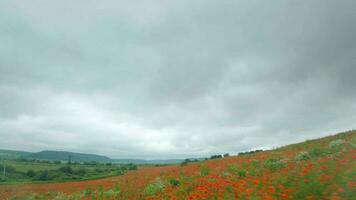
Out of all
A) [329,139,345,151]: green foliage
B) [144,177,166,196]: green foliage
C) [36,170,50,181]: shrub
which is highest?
[329,139,345,151]: green foliage

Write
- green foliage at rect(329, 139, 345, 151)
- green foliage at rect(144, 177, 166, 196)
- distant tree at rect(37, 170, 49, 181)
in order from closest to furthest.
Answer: green foliage at rect(144, 177, 166, 196) → green foliage at rect(329, 139, 345, 151) → distant tree at rect(37, 170, 49, 181)

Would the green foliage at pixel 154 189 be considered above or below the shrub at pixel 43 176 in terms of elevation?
above

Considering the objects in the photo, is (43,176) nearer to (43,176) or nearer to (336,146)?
(43,176)

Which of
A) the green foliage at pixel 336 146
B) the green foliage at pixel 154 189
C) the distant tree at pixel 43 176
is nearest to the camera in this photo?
the green foliage at pixel 154 189

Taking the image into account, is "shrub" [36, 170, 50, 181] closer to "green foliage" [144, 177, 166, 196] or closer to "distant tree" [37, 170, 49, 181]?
"distant tree" [37, 170, 49, 181]

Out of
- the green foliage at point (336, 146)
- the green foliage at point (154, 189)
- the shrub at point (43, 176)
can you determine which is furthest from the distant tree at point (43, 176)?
the green foliage at point (336, 146)

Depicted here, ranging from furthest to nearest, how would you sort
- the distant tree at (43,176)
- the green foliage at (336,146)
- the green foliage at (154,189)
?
the distant tree at (43,176), the green foliage at (336,146), the green foliage at (154,189)

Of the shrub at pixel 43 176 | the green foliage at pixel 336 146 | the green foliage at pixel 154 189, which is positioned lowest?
the shrub at pixel 43 176

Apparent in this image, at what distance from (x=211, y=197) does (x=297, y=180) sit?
2207 mm

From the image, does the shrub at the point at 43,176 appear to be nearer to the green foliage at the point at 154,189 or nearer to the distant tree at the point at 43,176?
the distant tree at the point at 43,176

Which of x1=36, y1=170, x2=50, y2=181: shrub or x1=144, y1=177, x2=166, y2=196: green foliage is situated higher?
x1=144, y1=177, x2=166, y2=196: green foliage

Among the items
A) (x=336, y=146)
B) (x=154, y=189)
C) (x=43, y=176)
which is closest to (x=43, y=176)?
(x=43, y=176)

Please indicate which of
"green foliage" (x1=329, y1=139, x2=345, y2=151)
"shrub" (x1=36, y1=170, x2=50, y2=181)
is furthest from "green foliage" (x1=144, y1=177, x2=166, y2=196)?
"shrub" (x1=36, y1=170, x2=50, y2=181)

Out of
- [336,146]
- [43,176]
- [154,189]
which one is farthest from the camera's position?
[43,176]
